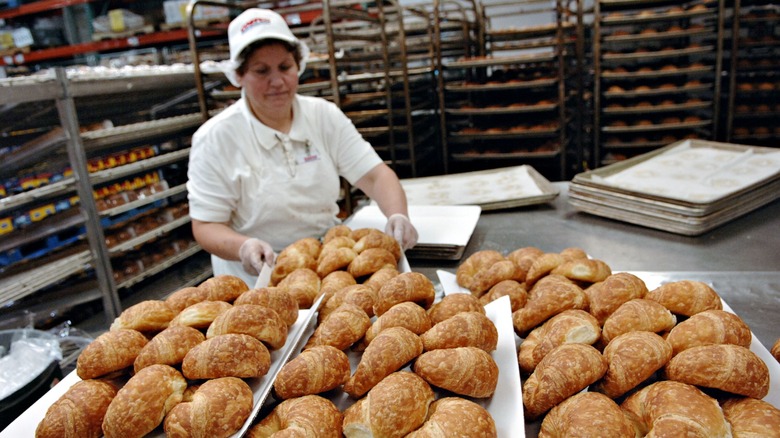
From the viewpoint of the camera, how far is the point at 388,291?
1093 millimetres

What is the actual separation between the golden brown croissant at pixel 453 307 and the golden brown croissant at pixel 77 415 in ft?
2.00

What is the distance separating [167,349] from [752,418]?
3.02 feet

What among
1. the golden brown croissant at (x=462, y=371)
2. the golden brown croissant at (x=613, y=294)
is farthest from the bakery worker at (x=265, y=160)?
the golden brown croissant at (x=462, y=371)

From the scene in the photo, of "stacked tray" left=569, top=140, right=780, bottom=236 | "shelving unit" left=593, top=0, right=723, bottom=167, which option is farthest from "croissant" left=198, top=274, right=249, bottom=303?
"shelving unit" left=593, top=0, right=723, bottom=167

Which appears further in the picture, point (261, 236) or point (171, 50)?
point (171, 50)

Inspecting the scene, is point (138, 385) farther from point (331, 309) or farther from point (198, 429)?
point (331, 309)

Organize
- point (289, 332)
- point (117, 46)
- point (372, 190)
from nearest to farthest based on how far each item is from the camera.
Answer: point (289, 332) < point (372, 190) < point (117, 46)

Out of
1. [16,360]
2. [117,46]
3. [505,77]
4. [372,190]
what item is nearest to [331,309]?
[16,360]

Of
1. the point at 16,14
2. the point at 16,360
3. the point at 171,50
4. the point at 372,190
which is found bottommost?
the point at 16,360

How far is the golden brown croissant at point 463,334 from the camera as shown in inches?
35.7

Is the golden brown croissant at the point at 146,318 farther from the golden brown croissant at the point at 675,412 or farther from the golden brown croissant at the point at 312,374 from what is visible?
the golden brown croissant at the point at 675,412

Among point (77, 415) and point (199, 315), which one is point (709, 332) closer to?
point (199, 315)

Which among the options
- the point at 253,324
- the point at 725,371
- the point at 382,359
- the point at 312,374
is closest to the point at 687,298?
the point at 725,371

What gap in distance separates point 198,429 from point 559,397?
0.55 meters
